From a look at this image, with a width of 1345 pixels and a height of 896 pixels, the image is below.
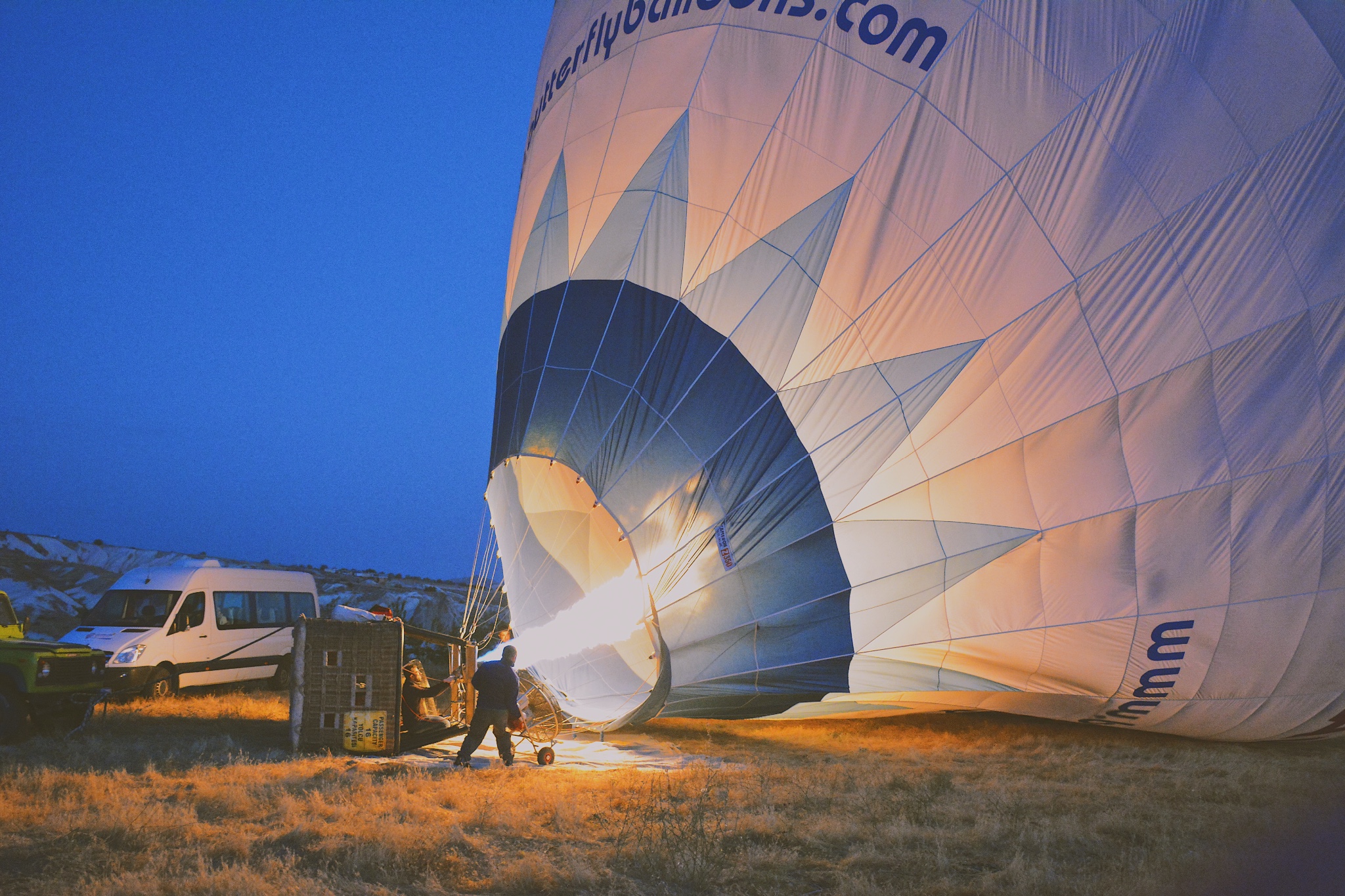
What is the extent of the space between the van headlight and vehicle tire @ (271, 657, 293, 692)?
7.25 ft

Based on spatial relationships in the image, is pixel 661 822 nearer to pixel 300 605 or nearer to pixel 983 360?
pixel 983 360

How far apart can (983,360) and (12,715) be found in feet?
26.8

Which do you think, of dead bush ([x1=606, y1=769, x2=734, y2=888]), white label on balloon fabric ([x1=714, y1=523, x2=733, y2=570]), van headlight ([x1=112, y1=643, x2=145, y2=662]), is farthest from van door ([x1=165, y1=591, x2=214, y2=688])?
white label on balloon fabric ([x1=714, y1=523, x2=733, y2=570])

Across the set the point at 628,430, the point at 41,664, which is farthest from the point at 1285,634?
the point at 41,664

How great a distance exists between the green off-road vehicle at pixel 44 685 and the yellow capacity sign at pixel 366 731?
2.58 m

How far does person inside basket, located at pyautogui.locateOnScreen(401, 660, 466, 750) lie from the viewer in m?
7.15

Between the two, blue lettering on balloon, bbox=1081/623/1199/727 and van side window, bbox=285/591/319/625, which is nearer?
blue lettering on balloon, bbox=1081/623/1199/727

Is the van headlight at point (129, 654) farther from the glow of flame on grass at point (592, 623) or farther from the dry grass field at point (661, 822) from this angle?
the glow of flame on grass at point (592, 623)

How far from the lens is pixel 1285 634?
6.17 meters

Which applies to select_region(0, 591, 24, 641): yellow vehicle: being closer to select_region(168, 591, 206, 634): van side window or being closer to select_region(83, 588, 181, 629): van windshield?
select_region(83, 588, 181, 629): van windshield

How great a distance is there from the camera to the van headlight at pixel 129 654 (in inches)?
360

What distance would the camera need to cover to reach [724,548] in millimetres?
6133

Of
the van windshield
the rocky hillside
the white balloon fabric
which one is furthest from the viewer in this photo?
the rocky hillside

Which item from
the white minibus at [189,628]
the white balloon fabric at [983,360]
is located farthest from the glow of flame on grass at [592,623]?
the white minibus at [189,628]
